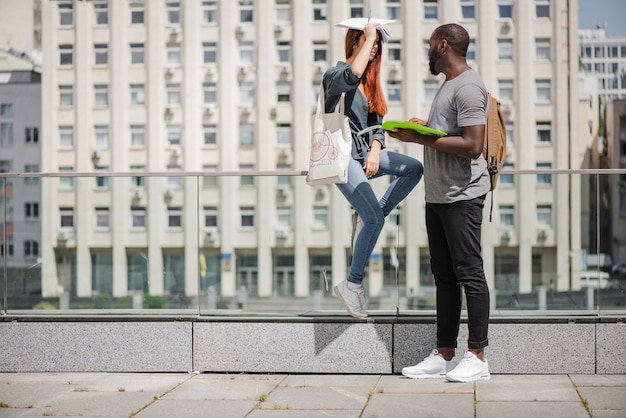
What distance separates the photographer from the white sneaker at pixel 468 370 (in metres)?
5.05

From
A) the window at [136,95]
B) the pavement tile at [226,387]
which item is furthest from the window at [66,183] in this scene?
the window at [136,95]

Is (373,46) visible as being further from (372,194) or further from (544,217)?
(544,217)

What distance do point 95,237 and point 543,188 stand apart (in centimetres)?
255

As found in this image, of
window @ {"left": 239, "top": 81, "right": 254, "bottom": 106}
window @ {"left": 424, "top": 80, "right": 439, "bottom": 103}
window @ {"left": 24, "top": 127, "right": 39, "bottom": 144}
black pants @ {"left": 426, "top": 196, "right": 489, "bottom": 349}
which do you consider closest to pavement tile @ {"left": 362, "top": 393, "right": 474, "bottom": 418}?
black pants @ {"left": 426, "top": 196, "right": 489, "bottom": 349}

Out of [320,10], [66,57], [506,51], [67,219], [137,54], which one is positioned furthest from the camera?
[66,57]

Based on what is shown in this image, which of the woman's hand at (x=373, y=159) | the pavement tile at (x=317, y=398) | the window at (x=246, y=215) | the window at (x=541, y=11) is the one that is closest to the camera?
the pavement tile at (x=317, y=398)

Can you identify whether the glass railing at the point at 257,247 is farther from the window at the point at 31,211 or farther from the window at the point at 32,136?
the window at the point at 32,136

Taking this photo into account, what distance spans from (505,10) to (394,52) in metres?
→ 9.12

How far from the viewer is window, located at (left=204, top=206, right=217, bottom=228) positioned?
5.95 m

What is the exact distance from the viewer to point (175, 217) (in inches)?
227

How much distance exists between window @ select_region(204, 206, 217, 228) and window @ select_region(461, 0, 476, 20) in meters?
78.4

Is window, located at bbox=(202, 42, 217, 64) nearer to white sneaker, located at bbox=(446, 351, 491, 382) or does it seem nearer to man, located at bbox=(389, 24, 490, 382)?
man, located at bbox=(389, 24, 490, 382)

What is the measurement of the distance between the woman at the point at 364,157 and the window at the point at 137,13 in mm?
82022

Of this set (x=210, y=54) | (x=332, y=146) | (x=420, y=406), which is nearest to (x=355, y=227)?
(x=332, y=146)
